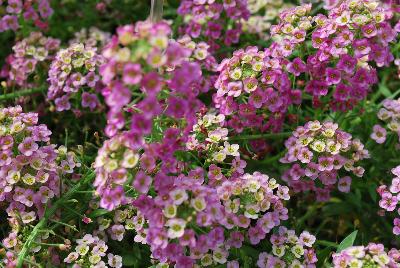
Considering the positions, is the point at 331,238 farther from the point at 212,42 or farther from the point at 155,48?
the point at 155,48

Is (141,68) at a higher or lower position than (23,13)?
higher

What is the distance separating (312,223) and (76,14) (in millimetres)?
2443

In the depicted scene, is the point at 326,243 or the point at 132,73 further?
the point at 326,243

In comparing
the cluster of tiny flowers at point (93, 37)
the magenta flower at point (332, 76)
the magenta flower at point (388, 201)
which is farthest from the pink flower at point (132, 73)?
the cluster of tiny flowers at point (93, 37)

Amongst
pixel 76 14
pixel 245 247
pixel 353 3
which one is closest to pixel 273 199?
pixel 245 247

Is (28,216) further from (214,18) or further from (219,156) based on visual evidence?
(214,18)

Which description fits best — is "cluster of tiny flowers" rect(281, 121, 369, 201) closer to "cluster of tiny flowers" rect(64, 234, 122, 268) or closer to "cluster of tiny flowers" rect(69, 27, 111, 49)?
"cluster of tiny flowers" rect(64, 234, 122, 268)

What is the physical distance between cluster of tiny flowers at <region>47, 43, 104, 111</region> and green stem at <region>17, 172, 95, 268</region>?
685 millimetres

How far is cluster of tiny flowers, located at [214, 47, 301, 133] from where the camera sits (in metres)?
2.87

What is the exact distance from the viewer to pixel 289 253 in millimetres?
2723

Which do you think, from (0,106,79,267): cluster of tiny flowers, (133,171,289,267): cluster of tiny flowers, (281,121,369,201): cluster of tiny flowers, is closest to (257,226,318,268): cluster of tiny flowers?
(133,171,289,267): cluster of tiny flowers

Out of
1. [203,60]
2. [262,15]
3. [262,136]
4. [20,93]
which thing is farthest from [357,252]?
[262,15]

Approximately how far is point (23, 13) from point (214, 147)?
1788 millimetres

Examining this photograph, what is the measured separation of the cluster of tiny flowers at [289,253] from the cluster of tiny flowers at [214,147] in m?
0.38
